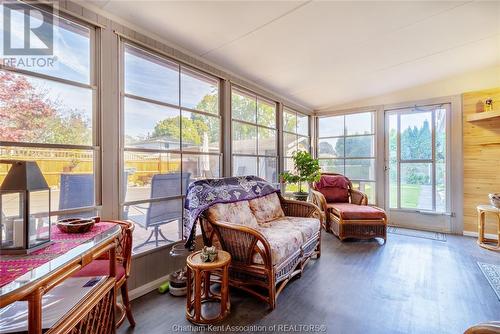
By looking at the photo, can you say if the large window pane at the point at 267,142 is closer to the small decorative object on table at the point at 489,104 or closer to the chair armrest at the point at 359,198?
the chair armrest at the point at 359,198

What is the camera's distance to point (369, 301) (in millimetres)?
2107

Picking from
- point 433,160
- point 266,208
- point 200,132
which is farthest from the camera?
point 433,160

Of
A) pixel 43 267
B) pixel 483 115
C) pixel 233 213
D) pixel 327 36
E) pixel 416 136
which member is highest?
pixel 327 36

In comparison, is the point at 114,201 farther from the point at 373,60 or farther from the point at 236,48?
the point at 373,60

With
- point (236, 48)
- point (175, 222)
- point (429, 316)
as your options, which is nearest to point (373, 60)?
point (236, 48)

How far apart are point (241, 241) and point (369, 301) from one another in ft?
4.12

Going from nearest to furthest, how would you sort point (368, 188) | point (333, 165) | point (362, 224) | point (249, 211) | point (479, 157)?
point (249, 211), point (362, 224), point (479, 157), point (368, 188), point (333, 165)

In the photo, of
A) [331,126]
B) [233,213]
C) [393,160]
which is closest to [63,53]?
[233,213]

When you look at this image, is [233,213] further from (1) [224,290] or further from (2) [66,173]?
(2) [66,173]

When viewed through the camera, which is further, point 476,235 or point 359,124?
point 359,124

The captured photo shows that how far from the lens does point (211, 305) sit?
209 centimetres

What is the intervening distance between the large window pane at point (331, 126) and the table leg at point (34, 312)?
555 cm

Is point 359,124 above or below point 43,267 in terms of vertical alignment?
above

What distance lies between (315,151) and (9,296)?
5.61 m
